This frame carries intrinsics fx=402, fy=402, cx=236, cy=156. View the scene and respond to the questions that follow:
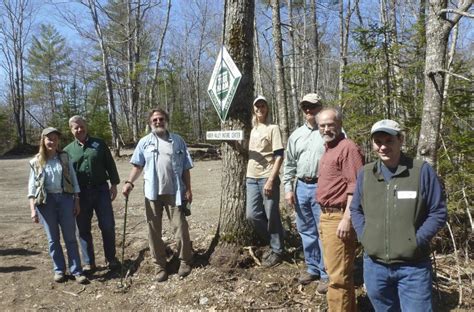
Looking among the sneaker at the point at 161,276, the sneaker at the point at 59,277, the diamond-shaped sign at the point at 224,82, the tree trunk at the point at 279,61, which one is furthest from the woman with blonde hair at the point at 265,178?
the tree trunk at the point at 279,61

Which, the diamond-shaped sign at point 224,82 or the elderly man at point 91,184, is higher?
the diamond-shaped sign at point 224,82

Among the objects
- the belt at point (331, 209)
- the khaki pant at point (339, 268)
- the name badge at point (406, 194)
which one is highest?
the name badge at point (406, 194)

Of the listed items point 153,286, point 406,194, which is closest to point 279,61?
point 153,286

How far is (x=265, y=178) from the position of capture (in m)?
4.38

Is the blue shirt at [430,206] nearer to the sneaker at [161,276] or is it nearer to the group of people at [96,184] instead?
the group of people at [96,184]

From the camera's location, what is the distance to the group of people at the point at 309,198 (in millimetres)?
2600

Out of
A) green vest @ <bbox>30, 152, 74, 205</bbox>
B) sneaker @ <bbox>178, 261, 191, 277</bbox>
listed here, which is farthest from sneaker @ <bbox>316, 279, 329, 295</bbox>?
green vest @ <bbox>30, 152, 74, 205</bbox>

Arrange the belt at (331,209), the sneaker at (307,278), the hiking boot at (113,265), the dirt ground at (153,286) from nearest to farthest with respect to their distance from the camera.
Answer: the belt at (331,209)
the dirt ground at (153,286)
the sneaker at (307,278)
the hiking boot at (113,265)

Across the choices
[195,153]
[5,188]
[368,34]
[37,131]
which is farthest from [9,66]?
[368,34]

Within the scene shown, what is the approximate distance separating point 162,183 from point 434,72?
3.00 metres

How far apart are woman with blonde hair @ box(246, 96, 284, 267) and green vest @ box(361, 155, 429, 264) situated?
1.59m

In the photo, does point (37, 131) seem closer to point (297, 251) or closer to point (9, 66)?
point (9, 66)

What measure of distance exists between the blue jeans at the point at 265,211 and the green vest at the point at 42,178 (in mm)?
2106

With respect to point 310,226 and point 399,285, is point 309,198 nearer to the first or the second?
point 310,226
